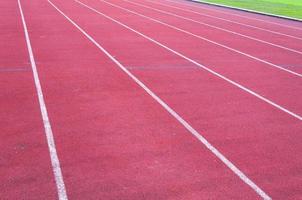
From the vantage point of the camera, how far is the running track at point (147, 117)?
4.81 metres

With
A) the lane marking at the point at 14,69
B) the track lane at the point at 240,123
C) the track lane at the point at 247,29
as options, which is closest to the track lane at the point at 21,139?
the lane marking at the point at 14,69

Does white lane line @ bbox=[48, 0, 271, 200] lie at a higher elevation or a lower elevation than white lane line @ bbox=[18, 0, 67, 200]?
lower

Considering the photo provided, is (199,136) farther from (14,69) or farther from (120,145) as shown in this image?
(14,69)

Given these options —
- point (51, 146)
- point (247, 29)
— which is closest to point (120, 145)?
point (51, 146)

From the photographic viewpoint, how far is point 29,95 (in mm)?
7598

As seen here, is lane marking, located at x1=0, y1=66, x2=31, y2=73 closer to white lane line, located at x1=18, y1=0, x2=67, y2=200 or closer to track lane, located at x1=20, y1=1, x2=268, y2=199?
white lane line, located at x1=18, y1=0, x2=67, y2=200

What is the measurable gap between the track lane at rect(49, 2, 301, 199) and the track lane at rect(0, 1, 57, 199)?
2217 mm

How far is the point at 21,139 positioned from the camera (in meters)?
5.79

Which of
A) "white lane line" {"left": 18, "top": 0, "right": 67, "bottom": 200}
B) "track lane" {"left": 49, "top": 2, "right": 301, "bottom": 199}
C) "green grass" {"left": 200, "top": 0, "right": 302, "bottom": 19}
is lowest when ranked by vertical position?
"green grass" {"left": 200, "top": 0, "right": 302, "bottom": 19}

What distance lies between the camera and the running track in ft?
15.8

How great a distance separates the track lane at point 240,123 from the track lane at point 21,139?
7.27ft

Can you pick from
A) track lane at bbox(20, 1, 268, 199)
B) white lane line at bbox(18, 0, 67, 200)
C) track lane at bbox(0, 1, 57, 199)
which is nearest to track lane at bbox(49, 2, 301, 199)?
track lane at bbox(20, 1, 268, 199)

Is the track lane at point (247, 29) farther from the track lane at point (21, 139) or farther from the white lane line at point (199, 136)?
the track lane at point (21, 139)

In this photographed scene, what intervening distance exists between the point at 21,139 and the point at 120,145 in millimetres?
1267
